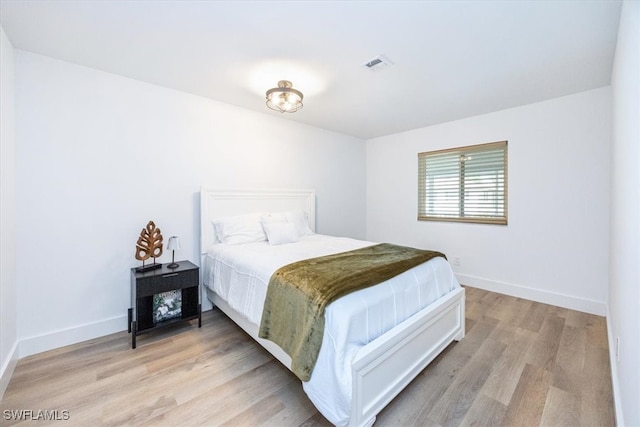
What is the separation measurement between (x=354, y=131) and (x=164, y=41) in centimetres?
301

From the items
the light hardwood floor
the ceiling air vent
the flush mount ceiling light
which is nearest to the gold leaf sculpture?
the light hardwood floor

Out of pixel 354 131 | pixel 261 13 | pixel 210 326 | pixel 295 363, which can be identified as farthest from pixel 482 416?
pixel 354 131

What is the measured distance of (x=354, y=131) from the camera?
443 centimetres

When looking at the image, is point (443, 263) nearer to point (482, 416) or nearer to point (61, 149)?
point (482, 416)

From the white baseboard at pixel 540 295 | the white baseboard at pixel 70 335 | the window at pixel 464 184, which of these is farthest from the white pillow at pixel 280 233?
the white baseboard at pixel 540 295

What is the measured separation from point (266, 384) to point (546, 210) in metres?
3.48

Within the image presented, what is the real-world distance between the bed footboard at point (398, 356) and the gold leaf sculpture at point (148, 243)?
2.12m

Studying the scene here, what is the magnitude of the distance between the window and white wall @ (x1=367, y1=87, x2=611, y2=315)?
104 mm

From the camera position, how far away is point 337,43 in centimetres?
196

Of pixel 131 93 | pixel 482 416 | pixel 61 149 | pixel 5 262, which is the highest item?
pixel 131 93

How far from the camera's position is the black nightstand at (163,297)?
2264 millimetres

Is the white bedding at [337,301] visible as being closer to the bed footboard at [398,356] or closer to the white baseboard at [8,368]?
the bed footboard at [398,356]

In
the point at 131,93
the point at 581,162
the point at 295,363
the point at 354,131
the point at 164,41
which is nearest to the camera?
the point at 295,363

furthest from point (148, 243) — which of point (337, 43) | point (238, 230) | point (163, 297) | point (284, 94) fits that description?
point (337, 43)
